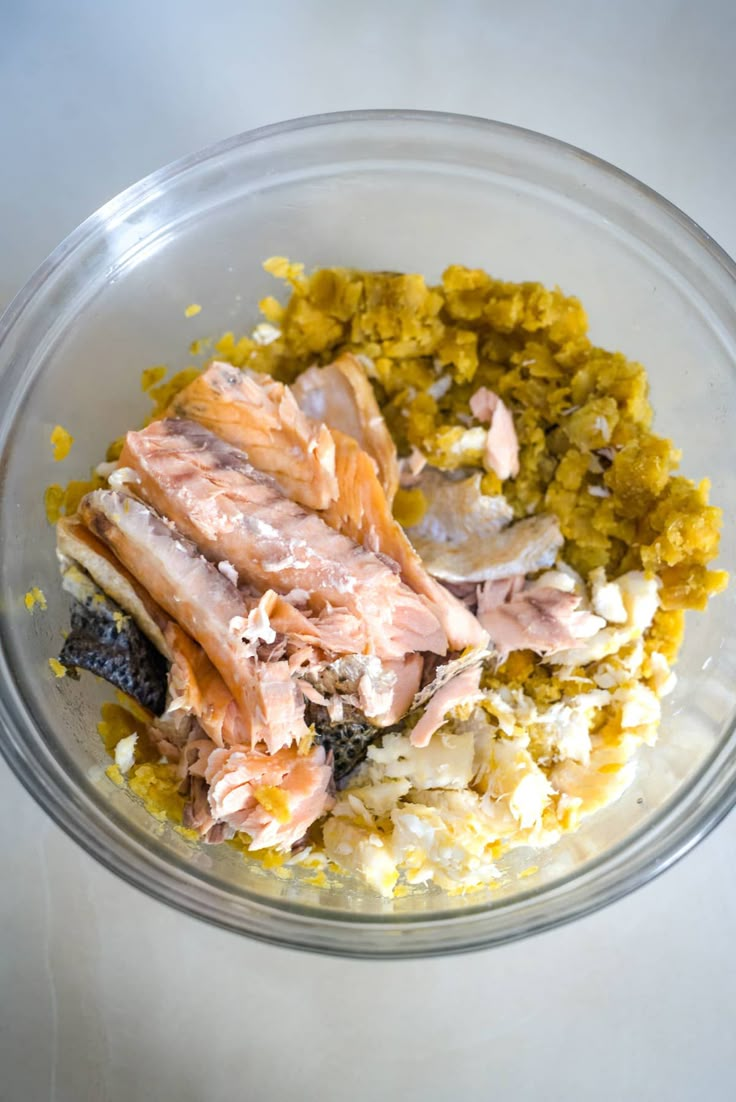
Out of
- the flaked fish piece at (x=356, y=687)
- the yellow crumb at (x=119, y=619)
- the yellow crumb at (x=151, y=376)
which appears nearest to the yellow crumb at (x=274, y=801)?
the flaked fish piece at (x=356, y=687)

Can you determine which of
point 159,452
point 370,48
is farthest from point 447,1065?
point 370,48

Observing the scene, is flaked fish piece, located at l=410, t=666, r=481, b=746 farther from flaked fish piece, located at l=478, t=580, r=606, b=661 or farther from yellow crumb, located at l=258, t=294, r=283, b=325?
yellow crumb, located at l=258, t=294, r=283, b=325

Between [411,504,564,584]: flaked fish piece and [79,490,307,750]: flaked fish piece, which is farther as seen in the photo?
[411,504,564,584]: flaked fish piece

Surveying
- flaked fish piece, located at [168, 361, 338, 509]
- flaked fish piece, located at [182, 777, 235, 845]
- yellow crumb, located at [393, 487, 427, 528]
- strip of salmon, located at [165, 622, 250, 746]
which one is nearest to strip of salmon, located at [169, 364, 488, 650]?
flaked fish piece, located at [168, 361, 338, 509]

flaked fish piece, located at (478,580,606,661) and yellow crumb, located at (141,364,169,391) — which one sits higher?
yellow crumb, located at (141,364,169,391)

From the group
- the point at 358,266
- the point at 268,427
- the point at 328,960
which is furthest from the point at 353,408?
the point at 328,960

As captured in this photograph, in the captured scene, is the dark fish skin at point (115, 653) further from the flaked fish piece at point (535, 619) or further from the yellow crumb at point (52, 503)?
the flaked fish piece at point (535, 619)

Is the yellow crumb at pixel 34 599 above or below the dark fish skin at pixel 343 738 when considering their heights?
above

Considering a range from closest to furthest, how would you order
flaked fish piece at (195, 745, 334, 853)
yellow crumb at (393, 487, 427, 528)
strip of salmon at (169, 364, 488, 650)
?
flaked fish piece at (195, 745, 334, 853) < strip of salmon at (169, 364, 488, 650) < yellow crumb at (393, 487, 427, 528)
